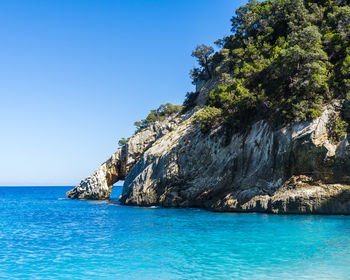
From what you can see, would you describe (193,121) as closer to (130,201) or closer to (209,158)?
(209,158)

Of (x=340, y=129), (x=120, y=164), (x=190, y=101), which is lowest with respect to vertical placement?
(x=120, y=164)

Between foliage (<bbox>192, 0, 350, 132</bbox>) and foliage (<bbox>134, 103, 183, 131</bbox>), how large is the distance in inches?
894

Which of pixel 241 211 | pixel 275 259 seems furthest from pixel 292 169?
pixel 275 259

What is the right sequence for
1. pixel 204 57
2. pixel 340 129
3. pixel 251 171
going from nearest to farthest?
pixel 340 129
pixel 251 171
pixel 204 57

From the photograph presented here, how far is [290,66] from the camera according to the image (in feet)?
116

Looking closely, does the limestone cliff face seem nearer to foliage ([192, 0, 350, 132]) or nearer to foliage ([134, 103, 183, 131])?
foliage ([192, 0, 350, 132])

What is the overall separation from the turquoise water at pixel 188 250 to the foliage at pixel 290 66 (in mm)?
13583

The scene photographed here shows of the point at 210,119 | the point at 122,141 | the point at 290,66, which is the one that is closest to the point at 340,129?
the point at 290,66

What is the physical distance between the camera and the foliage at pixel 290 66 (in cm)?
3266

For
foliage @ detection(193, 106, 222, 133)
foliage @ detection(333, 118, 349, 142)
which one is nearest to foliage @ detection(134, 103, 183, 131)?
foliage @ detection(193, 106, 222, 133)

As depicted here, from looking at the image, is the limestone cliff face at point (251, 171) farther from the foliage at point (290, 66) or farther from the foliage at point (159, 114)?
the foliage at point (159, 114)

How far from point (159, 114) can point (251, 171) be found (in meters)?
44.5

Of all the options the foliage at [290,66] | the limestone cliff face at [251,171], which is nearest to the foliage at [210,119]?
the foliage at [290,66]

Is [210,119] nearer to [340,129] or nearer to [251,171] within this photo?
[251,171]
